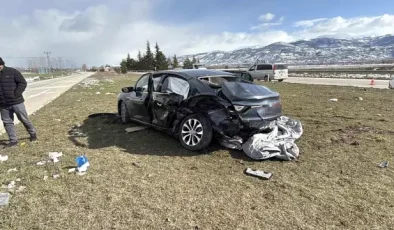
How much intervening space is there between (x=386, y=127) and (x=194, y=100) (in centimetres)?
444

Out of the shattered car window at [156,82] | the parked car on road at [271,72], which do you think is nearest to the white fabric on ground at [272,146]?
the shattered car window at [156,82]

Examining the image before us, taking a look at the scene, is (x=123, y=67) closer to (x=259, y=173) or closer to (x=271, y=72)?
(x=271, y=72)

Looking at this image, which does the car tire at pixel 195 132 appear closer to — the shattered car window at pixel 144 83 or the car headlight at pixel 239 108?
the car headlight at pixel 239 108

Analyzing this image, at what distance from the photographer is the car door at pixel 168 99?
5.53 meters

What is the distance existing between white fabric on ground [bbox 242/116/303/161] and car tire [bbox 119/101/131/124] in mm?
3468

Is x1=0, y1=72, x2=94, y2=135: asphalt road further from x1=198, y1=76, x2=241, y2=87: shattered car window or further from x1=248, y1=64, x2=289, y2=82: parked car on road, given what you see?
x1=248, y1=64, x2=289, y2=82: parked car on road

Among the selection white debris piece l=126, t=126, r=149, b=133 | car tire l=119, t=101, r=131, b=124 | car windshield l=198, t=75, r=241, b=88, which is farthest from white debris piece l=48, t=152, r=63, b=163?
car windshield l=198, t=75, r=241, b=88

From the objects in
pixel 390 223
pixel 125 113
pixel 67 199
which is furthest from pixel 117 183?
pixel 125 113

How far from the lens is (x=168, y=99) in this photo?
5.68 meters

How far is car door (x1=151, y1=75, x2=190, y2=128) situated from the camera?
5.53 metres

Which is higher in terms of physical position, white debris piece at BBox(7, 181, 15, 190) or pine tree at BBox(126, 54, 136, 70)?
pine tree at BBox(126, 54, 136, 70)

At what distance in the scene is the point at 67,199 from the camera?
353 centimetres

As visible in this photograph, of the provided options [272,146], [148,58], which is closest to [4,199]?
[272,146]

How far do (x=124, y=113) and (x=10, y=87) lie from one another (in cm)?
261
